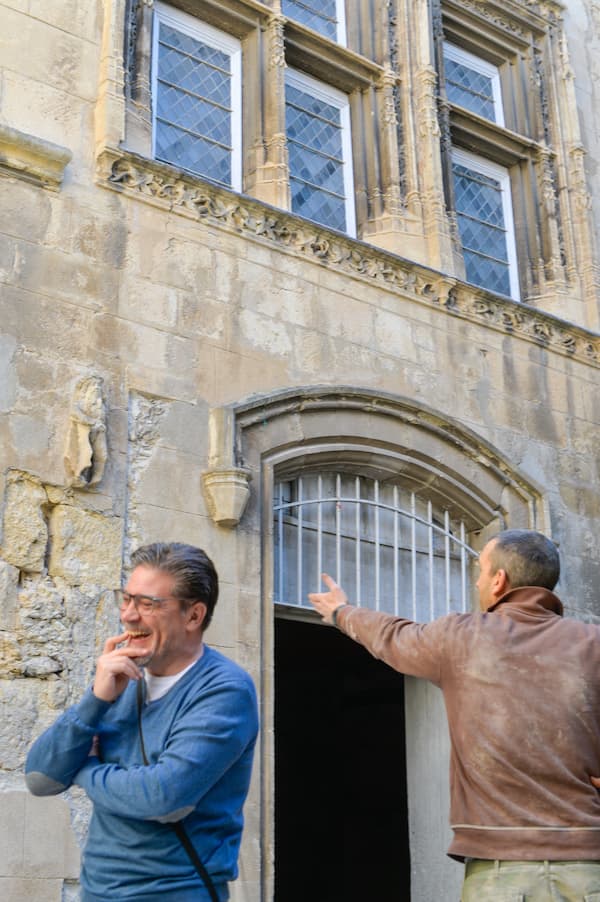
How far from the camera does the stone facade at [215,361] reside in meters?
6.26

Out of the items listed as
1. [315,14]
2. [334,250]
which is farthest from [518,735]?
[315,14]

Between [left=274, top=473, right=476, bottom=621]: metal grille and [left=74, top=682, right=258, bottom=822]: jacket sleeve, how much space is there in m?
4.47

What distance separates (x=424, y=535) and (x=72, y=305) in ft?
9.95

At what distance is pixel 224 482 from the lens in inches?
273

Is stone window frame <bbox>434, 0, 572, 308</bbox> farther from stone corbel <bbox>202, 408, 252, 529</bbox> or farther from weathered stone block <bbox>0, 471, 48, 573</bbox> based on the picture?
weathered stone block <bbox>0, 471, 48, 573</bbox>

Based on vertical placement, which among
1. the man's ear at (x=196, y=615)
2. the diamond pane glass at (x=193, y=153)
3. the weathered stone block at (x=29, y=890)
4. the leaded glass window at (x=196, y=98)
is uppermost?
the leaded glass window at (x=196, y=98)

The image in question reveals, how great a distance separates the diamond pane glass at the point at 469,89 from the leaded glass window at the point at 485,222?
1.76 ft

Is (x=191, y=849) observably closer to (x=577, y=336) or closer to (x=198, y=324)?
(x=198, y=324)

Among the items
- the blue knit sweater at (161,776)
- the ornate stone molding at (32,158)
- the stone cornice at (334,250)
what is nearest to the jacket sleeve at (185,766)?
the blue knit sweater at (161,776)

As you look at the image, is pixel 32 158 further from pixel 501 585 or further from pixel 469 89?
pixel 469 89

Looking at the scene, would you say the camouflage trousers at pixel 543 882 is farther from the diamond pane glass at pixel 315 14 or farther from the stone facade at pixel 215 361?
the diamond pane glass at pixel 315 14

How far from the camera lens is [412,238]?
8.98 m

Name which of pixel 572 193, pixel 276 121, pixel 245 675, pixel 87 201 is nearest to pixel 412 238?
pixel 276 121

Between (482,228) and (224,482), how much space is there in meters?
4.31
